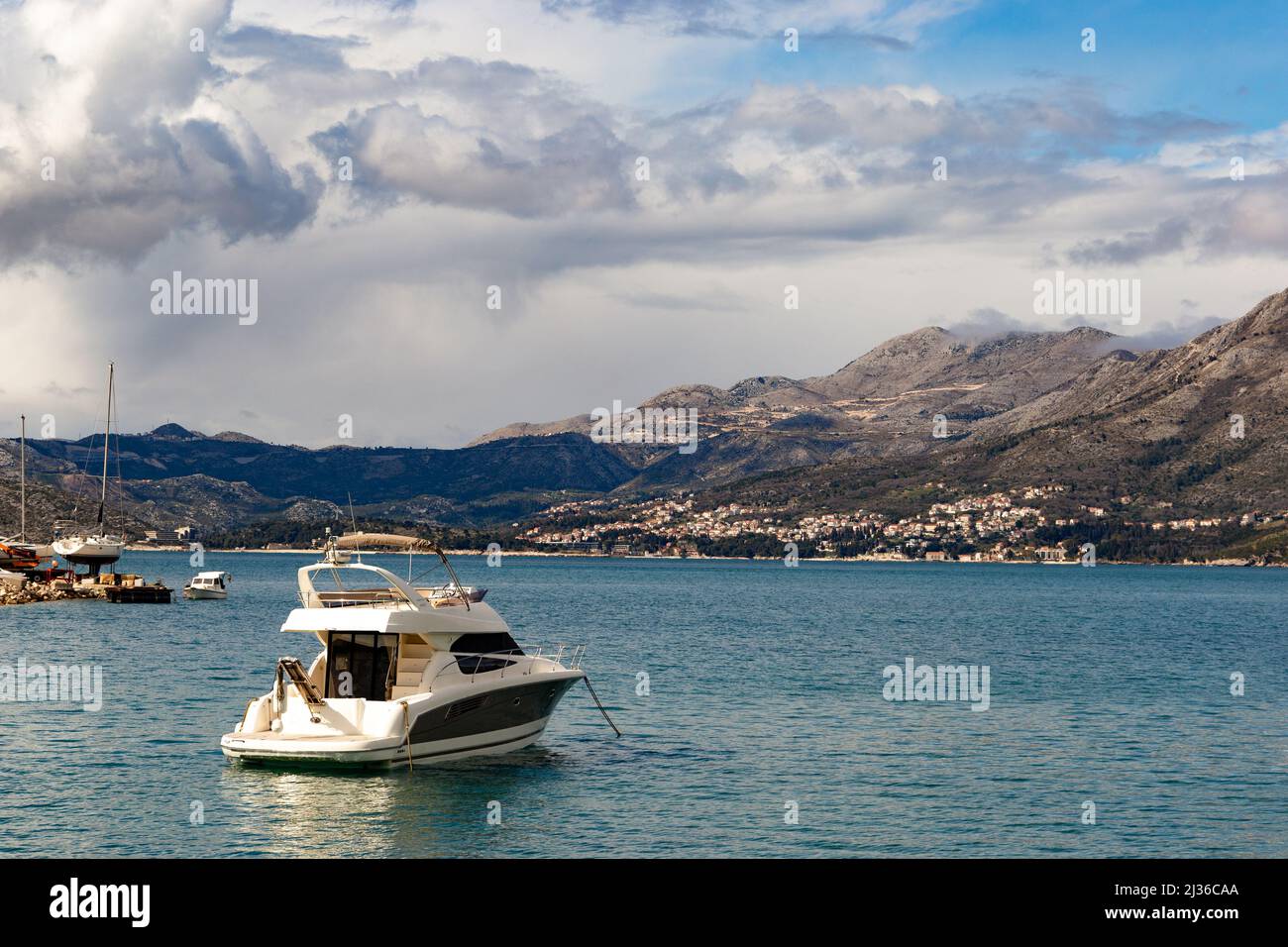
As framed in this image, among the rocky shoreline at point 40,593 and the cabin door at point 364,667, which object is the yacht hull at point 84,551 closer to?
the rocky shoreline at point 40,593

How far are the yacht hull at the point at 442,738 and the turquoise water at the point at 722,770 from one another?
1.58 feet

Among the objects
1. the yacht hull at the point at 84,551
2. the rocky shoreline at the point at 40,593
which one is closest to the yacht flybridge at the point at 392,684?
the rocky shoreline at the point at 40,593

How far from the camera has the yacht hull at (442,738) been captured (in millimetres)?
34812

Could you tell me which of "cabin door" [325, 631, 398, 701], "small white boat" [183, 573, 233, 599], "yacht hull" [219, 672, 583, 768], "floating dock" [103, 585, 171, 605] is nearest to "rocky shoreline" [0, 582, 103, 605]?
"floating dock" [103, 585, 171, 605]

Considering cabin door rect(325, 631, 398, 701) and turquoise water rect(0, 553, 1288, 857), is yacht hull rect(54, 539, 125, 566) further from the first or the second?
cabin door rect(325, 631, 398, 701)

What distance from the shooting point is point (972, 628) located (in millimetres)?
114062

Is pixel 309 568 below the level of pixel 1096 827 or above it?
above

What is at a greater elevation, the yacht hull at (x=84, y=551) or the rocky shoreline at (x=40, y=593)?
the yacht hull at (x=84, y=551)

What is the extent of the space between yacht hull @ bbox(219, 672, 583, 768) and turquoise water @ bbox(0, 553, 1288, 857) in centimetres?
48

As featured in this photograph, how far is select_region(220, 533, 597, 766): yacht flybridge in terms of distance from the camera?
35.3 metres
